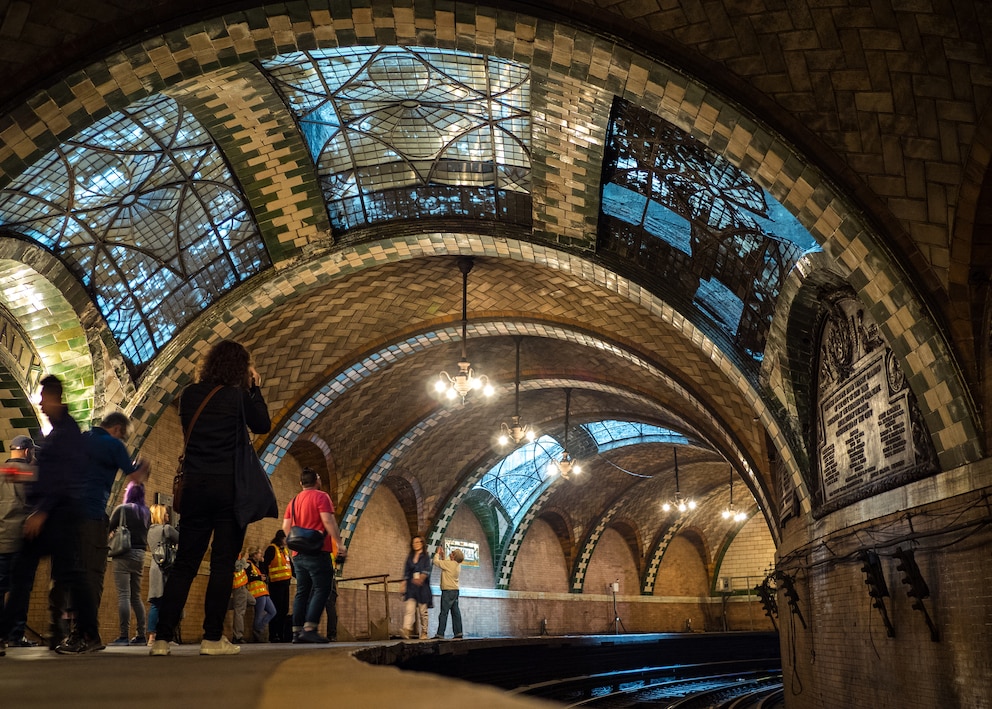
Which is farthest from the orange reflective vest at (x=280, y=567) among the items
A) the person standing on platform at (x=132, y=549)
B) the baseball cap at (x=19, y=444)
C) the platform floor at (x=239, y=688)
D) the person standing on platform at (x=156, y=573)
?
the platform floor at (x=239, y=688)

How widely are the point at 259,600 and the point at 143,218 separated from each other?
4317mm

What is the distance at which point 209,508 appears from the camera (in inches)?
A: 153

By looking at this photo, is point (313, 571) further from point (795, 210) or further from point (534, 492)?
point (534, 492)

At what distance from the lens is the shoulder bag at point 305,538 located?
236 inches

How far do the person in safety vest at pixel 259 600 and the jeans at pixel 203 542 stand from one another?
19.3 ft

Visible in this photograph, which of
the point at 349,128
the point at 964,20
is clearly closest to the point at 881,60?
the point at 964,20

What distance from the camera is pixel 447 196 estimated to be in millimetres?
9852

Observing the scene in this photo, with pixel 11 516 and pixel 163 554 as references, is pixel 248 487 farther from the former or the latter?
pixel 163 554

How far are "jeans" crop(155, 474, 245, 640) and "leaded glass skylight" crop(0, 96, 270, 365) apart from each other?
5.66m

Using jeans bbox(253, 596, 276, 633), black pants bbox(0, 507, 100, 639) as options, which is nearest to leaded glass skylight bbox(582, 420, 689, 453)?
jeans bbox(253, 596, 276, 633)

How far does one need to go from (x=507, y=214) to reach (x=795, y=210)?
3824 millimetres

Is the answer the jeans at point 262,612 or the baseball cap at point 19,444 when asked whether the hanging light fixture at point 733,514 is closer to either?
the jeans at point 262,612

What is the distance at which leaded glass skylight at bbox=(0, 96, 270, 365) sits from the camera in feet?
28.2

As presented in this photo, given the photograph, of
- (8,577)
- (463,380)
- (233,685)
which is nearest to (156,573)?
(8,577)
